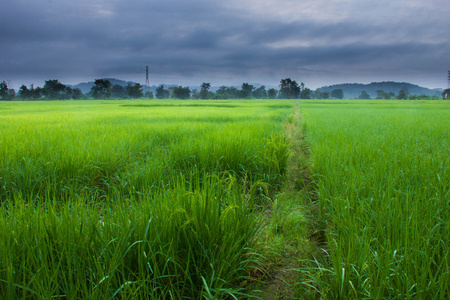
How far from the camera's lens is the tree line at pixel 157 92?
65812 mm

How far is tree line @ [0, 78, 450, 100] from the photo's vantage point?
6581 centimetres

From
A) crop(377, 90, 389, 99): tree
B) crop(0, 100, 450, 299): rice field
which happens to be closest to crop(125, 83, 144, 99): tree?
crop(0, 100, 450, 299): rice field

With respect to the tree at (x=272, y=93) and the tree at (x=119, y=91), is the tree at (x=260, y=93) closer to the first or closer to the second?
the tree at (x=272, y=93)

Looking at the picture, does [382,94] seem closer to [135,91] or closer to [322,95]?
[322,95]

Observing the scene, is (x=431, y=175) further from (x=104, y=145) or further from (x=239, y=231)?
(x=104, y=145)

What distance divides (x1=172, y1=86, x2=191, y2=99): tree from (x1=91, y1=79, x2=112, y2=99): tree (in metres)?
21.0

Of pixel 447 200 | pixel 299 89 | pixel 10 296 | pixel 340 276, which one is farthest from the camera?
pixel 299 89

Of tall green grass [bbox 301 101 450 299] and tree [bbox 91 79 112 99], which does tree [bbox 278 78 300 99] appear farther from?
tall green grass [bbox 301 101 450 299]

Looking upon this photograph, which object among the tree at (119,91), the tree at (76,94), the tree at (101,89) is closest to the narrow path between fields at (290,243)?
the tree at (101,89)

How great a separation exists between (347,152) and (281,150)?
0.86 metres

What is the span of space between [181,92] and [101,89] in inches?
950

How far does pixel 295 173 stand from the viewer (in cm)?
368

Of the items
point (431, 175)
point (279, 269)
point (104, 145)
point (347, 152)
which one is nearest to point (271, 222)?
point (279, 269)

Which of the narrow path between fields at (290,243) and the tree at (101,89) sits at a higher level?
the tree at (101,89)
